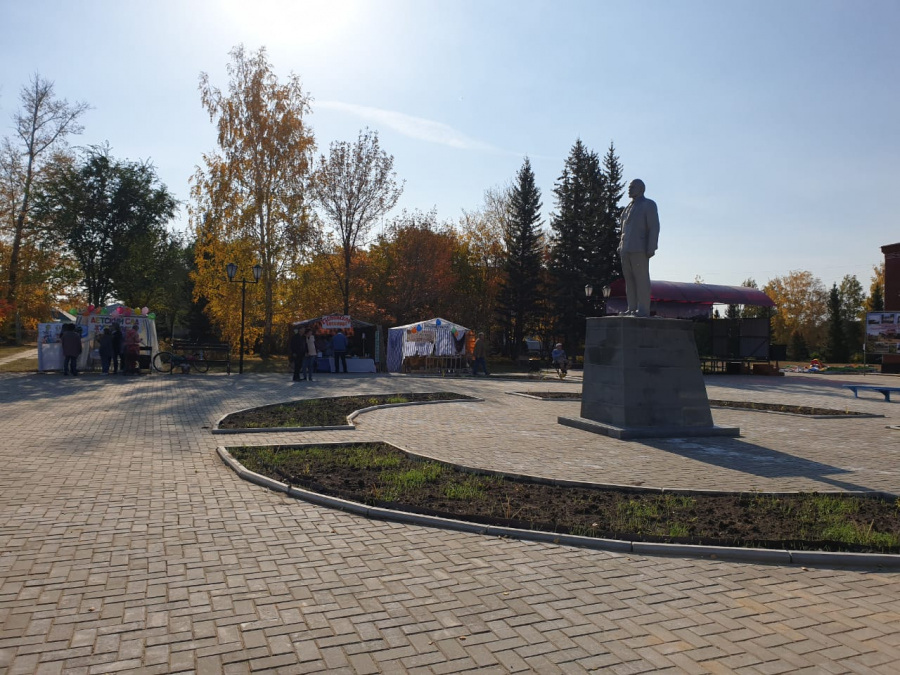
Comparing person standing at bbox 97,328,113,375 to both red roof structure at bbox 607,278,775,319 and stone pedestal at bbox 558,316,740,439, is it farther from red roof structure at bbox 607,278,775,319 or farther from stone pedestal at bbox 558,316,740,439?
red roof structure at bbox 607,278,775,319

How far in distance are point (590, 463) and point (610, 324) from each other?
3688mm

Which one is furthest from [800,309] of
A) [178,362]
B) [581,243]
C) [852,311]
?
[178,362]

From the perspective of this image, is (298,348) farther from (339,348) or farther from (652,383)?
(652,383)

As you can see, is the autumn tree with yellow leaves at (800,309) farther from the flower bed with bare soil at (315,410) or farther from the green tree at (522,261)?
the flower bed with bare soil at (315,410)

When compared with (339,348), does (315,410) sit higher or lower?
lower

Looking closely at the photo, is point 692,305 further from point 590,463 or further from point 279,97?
point 590,463

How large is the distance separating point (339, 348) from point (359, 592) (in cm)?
2368

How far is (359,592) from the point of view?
4074 mm

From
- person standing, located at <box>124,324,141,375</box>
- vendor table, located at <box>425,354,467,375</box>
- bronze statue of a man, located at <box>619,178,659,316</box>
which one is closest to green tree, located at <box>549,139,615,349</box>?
vendor table, located at <box>425,354,467,375</box>

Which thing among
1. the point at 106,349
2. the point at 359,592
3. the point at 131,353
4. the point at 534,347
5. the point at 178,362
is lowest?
the point at 359,592

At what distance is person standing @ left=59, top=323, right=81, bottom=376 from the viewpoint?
71.7 feet

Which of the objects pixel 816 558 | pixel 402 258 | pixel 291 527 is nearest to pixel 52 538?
pixel 291 527

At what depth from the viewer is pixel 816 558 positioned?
15.6 feet

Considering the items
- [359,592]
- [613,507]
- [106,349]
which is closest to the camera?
[359,592]
